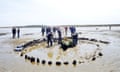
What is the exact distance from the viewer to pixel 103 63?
18641mm

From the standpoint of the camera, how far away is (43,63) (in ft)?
62.3

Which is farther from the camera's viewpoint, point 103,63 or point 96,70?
point 103,63

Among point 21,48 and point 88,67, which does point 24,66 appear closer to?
point 88,67

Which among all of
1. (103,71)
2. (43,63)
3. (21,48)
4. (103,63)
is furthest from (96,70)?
(21,48)

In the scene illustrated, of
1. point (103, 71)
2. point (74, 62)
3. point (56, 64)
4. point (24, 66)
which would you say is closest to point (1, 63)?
point (24, 66)

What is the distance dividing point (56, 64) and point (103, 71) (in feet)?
13.9

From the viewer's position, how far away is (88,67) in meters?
17.2

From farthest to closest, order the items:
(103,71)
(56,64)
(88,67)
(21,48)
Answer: (21,48), (56,64), (88,67), (103,71)

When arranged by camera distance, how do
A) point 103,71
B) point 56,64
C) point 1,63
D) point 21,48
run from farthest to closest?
point 21,48 < point 1,63 < point 56,64 < point 103,71

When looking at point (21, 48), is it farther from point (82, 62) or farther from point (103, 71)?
point (103, 71)

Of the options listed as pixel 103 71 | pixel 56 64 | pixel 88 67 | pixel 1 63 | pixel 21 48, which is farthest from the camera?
pixel 21 48

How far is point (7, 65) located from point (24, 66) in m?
1.66

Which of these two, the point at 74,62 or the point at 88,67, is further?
the point at 74,62

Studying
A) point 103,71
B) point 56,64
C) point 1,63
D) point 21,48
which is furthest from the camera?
point 21,48
